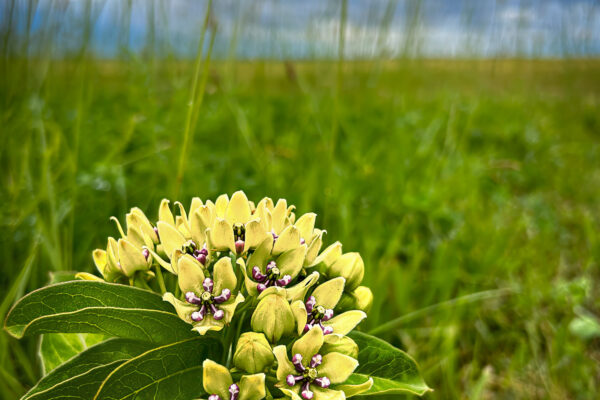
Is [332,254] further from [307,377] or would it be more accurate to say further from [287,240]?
[307,377]

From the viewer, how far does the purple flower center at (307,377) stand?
26.5 inches

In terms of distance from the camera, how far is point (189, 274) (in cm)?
71

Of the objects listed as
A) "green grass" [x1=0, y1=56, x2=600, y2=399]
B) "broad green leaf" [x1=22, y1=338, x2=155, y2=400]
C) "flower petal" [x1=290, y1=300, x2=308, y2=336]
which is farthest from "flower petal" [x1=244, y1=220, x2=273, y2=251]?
"green grass" [x1=0, y1=56, x2=600, y2=399]

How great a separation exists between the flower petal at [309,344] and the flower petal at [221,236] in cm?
17

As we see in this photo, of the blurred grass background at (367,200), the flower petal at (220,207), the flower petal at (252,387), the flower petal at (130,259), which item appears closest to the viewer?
the flower petal at (252,387)

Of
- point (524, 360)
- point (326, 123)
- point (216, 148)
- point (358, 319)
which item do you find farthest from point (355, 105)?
point (358, 319)

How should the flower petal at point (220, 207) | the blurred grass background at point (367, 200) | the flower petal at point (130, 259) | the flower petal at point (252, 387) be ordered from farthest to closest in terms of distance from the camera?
the blurred grass background at point (367, 200)
the flower petal at point (220, 207)
the flower petal at point (130, 259)
the flower petal at point (252, 387)

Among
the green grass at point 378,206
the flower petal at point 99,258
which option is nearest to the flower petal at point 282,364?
the flower petal at point 99,258

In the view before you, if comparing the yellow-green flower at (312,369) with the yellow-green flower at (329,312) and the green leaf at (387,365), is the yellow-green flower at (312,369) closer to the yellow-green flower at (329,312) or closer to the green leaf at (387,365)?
the yellow-green flower at (329,312)

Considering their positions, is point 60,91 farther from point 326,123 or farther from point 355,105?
point 355,105

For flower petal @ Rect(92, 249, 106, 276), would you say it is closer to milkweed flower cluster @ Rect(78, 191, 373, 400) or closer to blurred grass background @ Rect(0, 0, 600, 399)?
milkweed flower cluster @ Rect(78, 191, 373, 400)

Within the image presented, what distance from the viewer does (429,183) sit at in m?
2.49

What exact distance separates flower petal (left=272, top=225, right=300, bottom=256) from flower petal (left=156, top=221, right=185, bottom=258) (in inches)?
5.9

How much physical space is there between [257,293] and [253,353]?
92 millimetres
